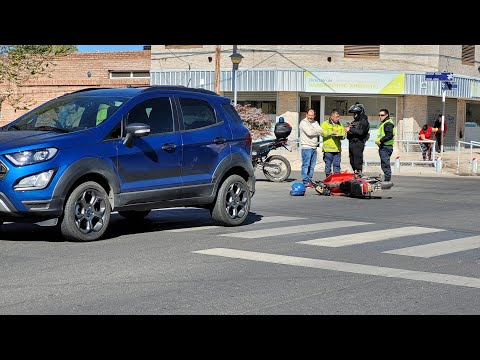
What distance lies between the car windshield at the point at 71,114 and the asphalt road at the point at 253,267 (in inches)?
55.8

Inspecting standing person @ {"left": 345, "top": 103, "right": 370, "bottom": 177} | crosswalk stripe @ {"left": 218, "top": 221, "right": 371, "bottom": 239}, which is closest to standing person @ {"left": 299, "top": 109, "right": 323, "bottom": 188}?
standing person @ {"left": 345, "top": 103, "right": 370, "bottom": 177}

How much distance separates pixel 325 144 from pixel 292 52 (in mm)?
20976

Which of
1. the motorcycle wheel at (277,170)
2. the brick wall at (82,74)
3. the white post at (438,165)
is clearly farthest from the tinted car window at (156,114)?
the brick wall at (82,74)

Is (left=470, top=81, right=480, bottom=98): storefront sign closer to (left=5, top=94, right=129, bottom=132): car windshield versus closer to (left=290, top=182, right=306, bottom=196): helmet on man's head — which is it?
(left=290, top=182, right=306, bottom=196): helmet on man's head

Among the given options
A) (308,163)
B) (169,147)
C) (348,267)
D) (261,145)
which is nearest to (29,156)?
(169,147)

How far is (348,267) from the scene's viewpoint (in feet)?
26.7

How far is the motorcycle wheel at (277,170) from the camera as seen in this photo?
2141cm

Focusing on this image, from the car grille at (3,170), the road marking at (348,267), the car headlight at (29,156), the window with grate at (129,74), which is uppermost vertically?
the window with grate at (129,74)

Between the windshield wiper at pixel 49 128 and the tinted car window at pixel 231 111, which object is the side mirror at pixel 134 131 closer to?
the windshield wiper at pixel 49 128

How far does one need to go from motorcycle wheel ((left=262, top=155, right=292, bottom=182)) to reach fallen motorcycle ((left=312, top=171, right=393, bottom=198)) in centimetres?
383

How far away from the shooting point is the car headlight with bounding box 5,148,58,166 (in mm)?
9078

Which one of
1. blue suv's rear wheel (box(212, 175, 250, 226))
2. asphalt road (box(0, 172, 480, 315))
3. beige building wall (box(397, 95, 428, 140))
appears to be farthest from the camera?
beige building wall (box(397, 95, 428, 140))
